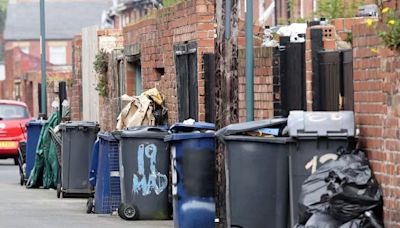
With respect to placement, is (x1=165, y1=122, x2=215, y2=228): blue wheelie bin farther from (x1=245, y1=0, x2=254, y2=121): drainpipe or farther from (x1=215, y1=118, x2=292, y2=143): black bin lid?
(x1=215, y1=118, x2=292, y2=143): black bin lid

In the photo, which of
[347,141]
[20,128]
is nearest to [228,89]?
[347,141]

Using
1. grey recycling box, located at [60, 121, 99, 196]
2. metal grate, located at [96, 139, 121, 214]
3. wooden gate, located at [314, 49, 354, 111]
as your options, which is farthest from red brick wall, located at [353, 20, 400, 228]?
grey recycling box, located at [60, 121, 99, 196]

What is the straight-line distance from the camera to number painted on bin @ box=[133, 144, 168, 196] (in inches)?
565

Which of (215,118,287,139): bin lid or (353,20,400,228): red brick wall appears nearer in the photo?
(353,20,400,228): red brick wall

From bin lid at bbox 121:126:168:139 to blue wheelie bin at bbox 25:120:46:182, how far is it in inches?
299

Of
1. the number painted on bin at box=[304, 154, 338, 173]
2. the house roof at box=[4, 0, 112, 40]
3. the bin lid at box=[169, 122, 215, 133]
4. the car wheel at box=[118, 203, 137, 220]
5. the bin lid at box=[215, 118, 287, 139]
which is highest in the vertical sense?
the house roof at box=[4, 0, 112, 40]

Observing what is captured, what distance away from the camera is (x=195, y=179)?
12922mm

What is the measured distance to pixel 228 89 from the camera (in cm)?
1225

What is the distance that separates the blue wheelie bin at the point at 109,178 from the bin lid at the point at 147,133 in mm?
860

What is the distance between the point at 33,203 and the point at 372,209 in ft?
30.9

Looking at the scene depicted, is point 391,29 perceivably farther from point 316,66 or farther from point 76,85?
point 76,85

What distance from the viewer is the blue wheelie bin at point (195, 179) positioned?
12883 mm

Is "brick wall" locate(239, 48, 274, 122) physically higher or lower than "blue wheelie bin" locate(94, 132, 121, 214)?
higher

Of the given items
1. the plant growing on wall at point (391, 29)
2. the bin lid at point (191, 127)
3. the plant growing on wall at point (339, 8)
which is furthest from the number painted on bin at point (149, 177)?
the plant growing on wall at point (391, 29)
